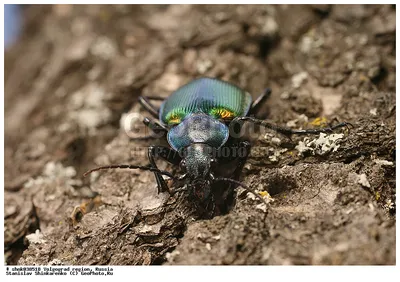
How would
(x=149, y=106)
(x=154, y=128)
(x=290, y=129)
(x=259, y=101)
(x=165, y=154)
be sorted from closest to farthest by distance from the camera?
(x=290, y=129), (x=165, y=154), (x=154, y=128), (x=259, y=101), (x=149, y=106)

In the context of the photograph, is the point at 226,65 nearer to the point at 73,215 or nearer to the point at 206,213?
the point at 206,213

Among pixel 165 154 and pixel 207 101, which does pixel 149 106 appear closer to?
pixel 207 101

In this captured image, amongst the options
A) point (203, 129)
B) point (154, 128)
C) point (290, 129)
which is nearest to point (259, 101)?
point (290, 129)

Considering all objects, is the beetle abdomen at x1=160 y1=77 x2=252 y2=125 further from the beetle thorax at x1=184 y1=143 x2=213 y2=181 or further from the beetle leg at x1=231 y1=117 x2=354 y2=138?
the beetle thorax at x1=184 y1=143 x2=213 y2=181

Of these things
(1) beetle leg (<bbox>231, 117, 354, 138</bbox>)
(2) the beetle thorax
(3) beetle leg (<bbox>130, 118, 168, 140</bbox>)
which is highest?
(3) beetle leg (<bbox>130, 118, 168, 140</bbox>)

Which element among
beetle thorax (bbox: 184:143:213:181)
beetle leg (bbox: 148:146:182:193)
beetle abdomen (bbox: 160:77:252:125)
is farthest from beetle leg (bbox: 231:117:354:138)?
beetle leg (bbox: 148:146:182:193)

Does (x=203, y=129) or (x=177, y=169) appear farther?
(x=177, y=169)

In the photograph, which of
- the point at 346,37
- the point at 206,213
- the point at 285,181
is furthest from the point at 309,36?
the point at 206,213
